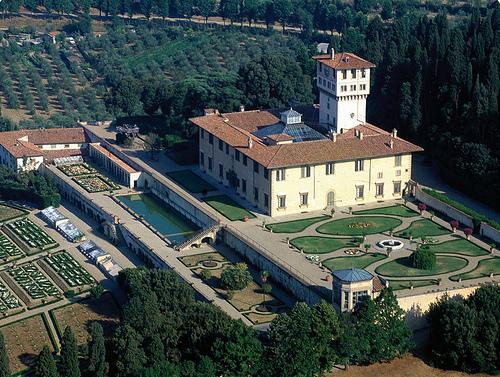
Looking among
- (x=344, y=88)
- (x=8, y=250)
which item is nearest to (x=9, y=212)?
(x=8, y=250)

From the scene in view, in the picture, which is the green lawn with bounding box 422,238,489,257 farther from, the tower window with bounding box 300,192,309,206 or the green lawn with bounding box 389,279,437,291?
the tower window with bounding box 300,192,309,206

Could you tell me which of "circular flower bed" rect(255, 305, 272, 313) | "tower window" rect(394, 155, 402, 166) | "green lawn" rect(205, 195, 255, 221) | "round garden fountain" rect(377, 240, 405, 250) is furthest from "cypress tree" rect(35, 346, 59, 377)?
"tower window" rect(394, 155, 402, 166)

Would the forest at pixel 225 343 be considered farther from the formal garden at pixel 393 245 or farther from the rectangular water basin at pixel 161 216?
the rectangular water basin at pixel 161 216

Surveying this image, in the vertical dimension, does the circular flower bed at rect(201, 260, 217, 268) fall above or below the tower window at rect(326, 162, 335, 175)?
below

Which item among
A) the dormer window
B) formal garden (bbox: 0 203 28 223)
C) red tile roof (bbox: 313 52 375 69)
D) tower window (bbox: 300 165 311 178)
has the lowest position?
formal garden (bbox: 0 203 28 223)

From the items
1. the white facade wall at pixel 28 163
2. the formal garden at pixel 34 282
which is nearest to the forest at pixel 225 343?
the formal garden at pixel 34 282

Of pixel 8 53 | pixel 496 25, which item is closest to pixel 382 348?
pixel 496 25
